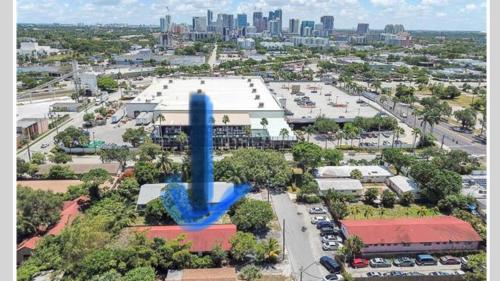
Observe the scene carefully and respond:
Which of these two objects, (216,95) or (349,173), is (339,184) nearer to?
(349,173)

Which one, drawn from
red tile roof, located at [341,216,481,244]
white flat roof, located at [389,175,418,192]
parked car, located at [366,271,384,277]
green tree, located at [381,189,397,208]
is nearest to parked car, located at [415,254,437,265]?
red tile roof, located at [341,216,481,244]

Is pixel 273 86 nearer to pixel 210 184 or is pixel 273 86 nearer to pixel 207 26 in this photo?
pixel 210 184

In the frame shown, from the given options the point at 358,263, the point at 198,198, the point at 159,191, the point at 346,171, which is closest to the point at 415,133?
the point at 346,171

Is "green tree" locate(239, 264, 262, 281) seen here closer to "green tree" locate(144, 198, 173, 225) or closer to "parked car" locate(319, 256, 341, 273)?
"parked car" locate(319, 256, 341, 273)

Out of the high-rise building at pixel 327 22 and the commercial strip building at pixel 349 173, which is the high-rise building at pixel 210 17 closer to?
the high-rise building at pixel 327 22

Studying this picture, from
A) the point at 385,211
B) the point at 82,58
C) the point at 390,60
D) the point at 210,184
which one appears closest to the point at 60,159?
the point at 210,184

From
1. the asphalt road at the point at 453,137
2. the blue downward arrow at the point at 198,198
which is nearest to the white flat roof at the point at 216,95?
the blue downward arrow at the point at 198,198
